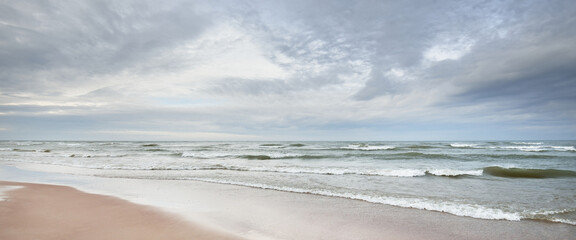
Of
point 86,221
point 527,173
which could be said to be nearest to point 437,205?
point 86,221

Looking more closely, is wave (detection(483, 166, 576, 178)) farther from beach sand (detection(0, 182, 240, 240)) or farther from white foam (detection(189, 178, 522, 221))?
beach sand (detection(0, 182, 240, 240))

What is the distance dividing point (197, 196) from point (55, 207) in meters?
2.92

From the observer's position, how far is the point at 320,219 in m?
4.95

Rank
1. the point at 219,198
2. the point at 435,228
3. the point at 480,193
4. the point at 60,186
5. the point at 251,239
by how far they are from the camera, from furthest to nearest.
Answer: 1. the point at 60,186
2. the point at 480,193
3. the point at 219,198
4. the point at 435,228
5. the point at 251,239

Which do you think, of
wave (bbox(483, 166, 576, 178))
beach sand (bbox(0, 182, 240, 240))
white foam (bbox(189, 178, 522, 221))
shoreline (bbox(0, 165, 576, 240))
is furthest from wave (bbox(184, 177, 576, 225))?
wave (bbox(483, 166, 576, 178))

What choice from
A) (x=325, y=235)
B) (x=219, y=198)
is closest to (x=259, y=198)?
(x=219, y=198)

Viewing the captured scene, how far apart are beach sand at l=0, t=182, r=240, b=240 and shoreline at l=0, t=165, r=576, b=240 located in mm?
403

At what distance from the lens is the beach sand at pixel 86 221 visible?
12.8 feet

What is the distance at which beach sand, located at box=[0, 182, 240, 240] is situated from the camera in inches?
154

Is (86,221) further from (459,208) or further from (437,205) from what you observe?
(459,208)

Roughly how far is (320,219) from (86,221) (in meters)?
4.21

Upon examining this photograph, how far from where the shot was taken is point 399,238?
4.05m

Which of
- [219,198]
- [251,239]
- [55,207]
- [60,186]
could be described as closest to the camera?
[251,239]

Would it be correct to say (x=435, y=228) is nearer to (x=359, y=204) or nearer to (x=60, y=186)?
(x=359, y=204)
